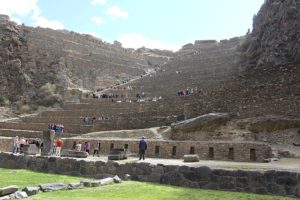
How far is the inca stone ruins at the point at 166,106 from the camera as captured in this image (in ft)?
63.3

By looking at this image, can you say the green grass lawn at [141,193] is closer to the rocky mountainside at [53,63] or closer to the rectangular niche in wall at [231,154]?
the rectangular niche in wall at [231,154]

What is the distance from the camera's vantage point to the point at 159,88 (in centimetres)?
4962

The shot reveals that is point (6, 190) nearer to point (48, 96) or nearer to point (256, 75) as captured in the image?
point (256, 75)

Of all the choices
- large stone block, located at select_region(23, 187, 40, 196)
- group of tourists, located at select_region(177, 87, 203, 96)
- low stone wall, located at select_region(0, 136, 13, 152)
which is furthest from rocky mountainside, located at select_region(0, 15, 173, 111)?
large stone block, located at select_region(23, 187, 40, 196)

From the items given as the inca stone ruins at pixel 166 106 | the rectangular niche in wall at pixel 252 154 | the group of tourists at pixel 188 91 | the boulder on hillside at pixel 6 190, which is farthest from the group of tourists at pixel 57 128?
the boulder on hillside at pixel 6 190

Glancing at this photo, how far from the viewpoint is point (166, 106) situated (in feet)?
125

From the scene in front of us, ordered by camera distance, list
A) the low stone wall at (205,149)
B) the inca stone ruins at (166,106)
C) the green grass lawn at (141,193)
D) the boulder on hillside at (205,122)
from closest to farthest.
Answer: the green grass lawn at (141,193)
the inca stone ruins at (166,106)
the low stone wall at (205,149)
the boulder on hillside at (205,122)

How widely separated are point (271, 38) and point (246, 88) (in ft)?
27.7

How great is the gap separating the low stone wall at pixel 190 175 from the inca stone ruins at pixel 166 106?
0.12 ft

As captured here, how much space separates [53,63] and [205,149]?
36.9 metres

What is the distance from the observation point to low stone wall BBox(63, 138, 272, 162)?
24.3 meters

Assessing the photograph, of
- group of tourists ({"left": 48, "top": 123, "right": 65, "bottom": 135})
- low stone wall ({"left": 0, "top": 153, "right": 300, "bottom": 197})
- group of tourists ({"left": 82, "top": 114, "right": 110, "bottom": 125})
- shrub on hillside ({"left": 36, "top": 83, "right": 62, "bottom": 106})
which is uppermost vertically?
shrub on hillside ({"left": 36, "top": 83, "right": 62, "bottom": 106})

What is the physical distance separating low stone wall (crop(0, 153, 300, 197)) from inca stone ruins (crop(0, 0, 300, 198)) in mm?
35

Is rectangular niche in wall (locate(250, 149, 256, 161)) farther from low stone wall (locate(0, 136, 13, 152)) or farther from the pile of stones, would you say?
low stone wall (locate(0, 136, 13, 152))
